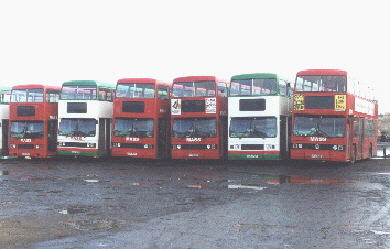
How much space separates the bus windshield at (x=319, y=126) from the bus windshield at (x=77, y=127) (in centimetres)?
1053

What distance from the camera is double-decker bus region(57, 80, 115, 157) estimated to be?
2955cm

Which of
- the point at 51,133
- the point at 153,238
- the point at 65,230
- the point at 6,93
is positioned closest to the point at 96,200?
the point at 65,230

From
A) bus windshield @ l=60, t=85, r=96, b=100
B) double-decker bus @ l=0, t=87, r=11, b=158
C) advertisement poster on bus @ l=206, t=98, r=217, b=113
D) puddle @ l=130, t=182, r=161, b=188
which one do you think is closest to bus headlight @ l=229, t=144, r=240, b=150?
advertisement poster on bus @ l=206, t=98, r=217, b=113

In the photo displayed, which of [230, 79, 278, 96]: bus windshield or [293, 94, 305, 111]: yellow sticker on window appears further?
[230, 79, 278, 96]: bus windshield

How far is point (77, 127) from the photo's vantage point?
2986 cm

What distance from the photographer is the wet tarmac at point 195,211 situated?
348 inches

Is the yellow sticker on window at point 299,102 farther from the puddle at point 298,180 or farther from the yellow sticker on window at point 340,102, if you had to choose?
the puddle at point 298,180

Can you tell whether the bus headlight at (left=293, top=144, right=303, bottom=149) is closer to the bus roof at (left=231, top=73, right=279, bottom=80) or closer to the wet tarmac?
the bus roof at (left=231, top=73, right=279, bottom=80)

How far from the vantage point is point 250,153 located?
1039 inches

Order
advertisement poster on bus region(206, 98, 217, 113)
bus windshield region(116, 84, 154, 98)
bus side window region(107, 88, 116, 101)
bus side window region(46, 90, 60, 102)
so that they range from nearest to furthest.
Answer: advertisement poster on bus region(206, 98, 217, 113) < bus windshield region(116, 84, 154, 98) < bus side window region(46, 90, 60, 102) < bus side window region(107, 88, 116, 101)

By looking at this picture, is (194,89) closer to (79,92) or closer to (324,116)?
(79,92)

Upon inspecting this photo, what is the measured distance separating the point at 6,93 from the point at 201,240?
26396 millimetres

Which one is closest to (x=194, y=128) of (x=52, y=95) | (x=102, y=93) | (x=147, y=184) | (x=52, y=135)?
(x=102, y=93)

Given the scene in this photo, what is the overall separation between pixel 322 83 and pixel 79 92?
12285 millimetres
